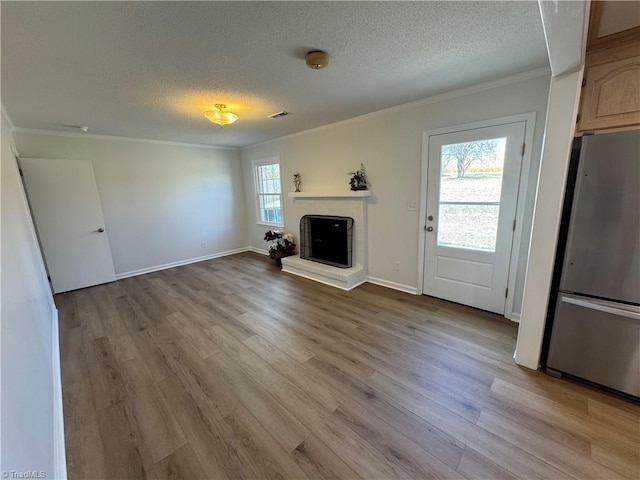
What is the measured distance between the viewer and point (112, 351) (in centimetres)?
240

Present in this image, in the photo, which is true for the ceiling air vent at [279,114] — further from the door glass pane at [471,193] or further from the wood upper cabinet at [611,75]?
the wood upper cabinet at [611,75]

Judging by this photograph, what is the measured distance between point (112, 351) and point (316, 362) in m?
1.92

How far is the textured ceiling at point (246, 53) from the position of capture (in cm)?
140

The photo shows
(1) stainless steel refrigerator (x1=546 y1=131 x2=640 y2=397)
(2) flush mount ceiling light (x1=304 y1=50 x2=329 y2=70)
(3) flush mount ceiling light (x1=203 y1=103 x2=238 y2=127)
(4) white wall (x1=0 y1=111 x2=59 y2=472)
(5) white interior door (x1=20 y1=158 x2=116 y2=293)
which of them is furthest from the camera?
(5) white interior door (x1=20 y1=158 x2=116 y2=293)

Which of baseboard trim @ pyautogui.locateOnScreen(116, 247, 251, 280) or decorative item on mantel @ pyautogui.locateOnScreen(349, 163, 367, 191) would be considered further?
baseboard trim @ pyautogui.locateOnScreen(116, 247, 251, 280)

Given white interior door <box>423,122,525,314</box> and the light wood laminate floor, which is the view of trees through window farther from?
white interior door <box>423,122,525,314</box>

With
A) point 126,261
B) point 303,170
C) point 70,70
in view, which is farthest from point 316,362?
point 126,261

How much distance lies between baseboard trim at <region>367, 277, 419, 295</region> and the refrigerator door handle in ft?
5.49

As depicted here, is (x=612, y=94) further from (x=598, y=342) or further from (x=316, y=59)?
(x=316, y=59)

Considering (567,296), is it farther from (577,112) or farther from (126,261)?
(126,261)

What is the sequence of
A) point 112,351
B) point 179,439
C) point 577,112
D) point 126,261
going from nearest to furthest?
point 179,439
point 577,112
point 112,351
point 126,261

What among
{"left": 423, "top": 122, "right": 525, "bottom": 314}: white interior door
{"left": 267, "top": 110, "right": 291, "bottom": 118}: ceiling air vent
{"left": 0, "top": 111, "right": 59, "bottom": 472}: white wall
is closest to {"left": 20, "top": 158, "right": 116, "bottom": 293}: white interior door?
{"left": 0, "top": 111, "right": 59, "bottom": 472}: white wall

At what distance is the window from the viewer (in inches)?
206

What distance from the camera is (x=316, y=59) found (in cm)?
182
